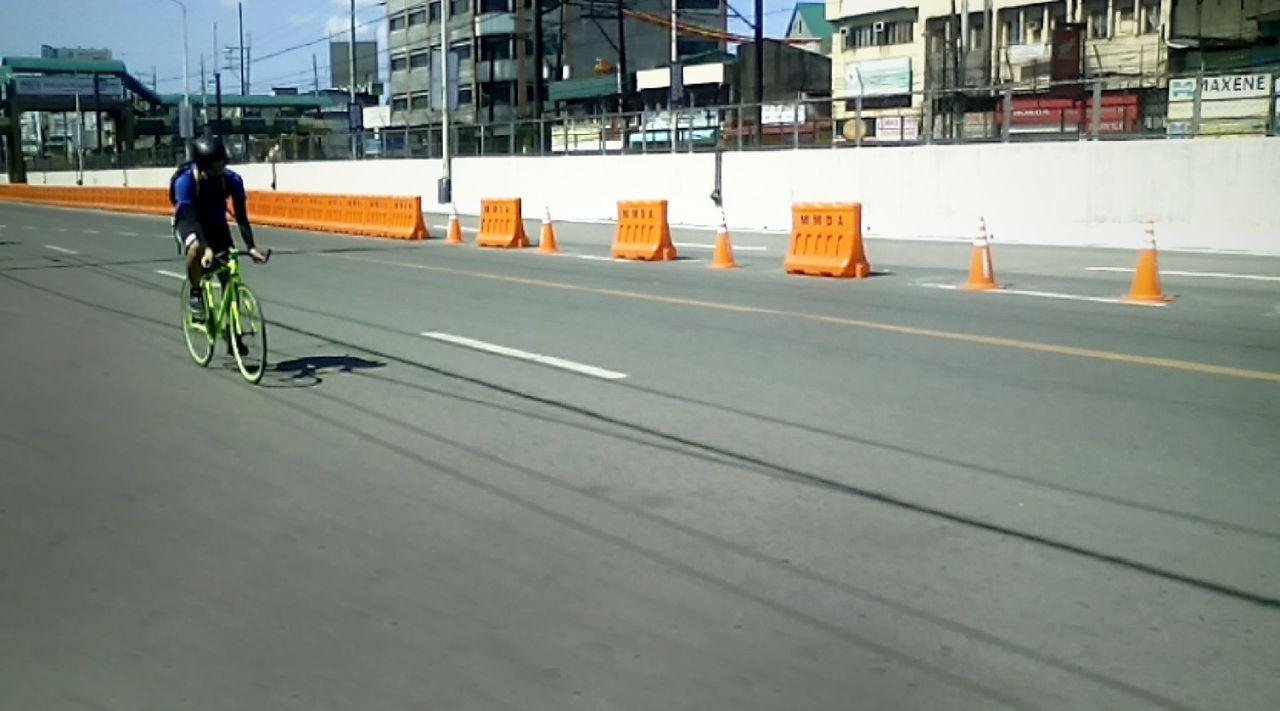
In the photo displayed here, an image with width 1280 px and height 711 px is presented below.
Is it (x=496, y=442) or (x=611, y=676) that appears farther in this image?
(x=496, y=442)

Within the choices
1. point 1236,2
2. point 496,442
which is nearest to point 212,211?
point 496,442

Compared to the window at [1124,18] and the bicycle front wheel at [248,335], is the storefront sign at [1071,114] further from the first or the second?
the window at [1124,18]

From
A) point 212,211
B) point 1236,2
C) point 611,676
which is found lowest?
point 611,676

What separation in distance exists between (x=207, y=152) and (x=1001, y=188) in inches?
732

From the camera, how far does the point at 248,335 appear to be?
10.2 meters

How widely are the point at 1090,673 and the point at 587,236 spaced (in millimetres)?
26459

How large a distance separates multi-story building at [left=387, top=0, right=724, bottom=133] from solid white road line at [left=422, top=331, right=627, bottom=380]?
229 ft

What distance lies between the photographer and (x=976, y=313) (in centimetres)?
1379

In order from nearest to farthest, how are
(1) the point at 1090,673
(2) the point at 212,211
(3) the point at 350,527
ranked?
(1) the point at 1090,673 → (3) the point at 350,527 → (2) the point at 212,211

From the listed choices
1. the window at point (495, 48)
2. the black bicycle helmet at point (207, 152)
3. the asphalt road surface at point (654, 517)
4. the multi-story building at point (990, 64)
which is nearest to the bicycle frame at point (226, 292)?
the asphalt road surface at point (654, 517)

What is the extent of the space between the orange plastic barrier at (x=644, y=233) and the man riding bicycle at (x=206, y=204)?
38.7 ft

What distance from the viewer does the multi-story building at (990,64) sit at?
25.4 metres

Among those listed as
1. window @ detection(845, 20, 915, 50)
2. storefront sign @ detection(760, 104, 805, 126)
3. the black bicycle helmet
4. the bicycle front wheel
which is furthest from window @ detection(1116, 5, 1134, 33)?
the bicycle front wheel

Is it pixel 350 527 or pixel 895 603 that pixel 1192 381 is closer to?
pixel 895 603
